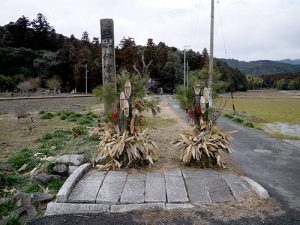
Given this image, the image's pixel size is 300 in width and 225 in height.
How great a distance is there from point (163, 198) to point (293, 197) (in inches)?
94.4

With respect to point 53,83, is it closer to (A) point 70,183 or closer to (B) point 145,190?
(A) point 70,183

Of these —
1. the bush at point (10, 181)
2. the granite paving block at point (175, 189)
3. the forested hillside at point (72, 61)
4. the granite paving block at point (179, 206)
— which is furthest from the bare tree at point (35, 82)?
the granite paving block at point (179, 206)

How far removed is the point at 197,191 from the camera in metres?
6.12

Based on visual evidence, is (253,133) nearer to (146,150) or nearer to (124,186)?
(146,150)

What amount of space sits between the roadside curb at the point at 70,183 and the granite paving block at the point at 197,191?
2126mm

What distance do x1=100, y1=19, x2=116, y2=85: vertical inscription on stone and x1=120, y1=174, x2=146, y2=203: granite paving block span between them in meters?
4.43

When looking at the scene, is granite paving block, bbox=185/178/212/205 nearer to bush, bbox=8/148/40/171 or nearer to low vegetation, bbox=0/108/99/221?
low vegetation, bbox=0/108/99/221

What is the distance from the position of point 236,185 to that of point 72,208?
3.09 metres

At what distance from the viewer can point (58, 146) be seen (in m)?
10.2

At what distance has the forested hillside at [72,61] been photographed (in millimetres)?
61094

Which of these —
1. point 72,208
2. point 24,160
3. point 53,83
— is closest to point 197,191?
point 72,208

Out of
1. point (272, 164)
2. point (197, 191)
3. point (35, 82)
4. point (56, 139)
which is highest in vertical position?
point (35, 82)

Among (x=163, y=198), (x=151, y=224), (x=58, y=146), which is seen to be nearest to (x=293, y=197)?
(x=163, y=198)

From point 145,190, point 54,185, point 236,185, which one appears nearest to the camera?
point 145,190
